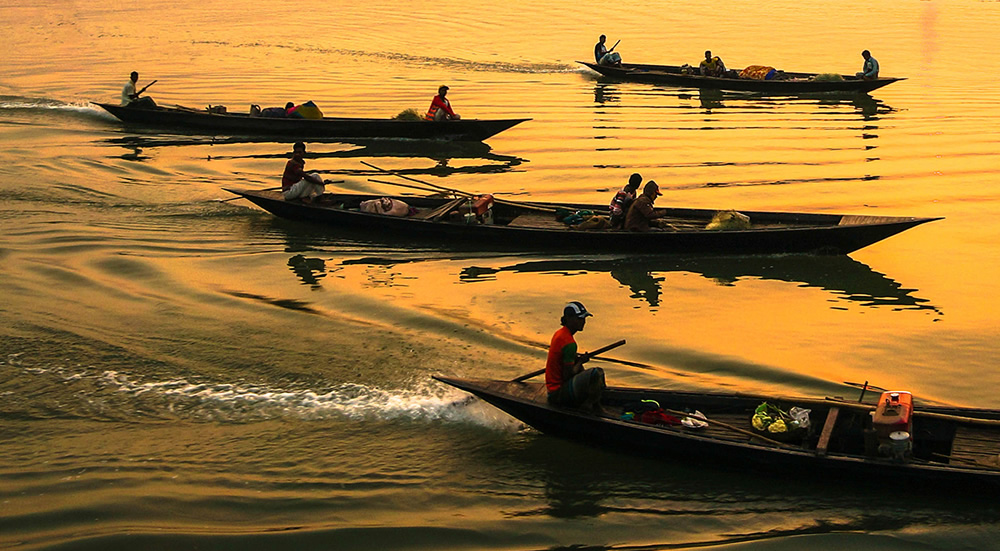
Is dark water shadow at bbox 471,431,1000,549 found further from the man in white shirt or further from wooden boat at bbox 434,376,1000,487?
the man in white shirt

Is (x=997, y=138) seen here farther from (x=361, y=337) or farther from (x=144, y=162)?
(x=144, y=162)

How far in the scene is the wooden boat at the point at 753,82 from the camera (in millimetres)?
27234

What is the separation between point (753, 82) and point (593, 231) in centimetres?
1535

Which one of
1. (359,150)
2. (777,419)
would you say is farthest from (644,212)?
(359,150)

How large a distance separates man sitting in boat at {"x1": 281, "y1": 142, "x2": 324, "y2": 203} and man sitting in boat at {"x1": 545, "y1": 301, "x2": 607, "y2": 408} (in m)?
8.27

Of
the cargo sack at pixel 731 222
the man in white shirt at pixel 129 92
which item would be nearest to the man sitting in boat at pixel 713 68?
the man in white shirt at pixel 129 92

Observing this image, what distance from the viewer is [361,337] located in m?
11.6

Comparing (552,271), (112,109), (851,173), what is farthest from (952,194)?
(112,109)

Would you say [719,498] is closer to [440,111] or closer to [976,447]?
[976,447]

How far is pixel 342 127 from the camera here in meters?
22.0

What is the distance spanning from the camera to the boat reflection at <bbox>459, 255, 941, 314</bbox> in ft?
43.2

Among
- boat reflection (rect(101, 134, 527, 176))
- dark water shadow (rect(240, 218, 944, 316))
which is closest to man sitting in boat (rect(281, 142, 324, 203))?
dark water shadow (rect(240, 218, 944, 316))

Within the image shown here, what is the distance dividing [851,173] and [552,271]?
8170mm

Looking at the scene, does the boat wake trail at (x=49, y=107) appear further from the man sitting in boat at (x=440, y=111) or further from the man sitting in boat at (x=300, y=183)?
the man sitting in boat at (x=300, y=183)
